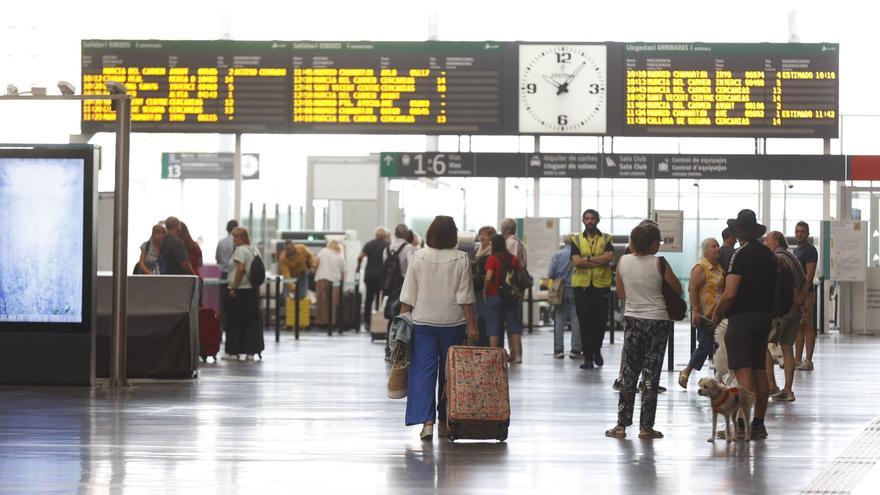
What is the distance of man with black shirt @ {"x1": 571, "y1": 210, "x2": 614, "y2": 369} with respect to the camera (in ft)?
49.6

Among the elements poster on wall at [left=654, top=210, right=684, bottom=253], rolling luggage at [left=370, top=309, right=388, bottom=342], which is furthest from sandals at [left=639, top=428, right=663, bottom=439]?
rolling luggage at [left=370, top=309, right=388, bottom=342]

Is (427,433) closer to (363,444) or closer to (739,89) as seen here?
(363,444)

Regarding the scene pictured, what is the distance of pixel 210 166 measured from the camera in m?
26.3

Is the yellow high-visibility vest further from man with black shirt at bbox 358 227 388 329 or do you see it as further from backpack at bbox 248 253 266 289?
man with black shirt at bbox 358 227 388 329

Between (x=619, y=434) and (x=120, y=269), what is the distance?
5072 mm

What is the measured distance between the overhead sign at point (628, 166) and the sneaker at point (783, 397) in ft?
28.5

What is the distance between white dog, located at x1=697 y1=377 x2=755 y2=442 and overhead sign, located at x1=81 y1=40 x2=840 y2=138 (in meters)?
11.0

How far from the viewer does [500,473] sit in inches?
302

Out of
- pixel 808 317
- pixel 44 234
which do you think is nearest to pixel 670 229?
pixel 808 317

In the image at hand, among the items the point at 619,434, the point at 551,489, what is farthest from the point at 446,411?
the point at 551,489

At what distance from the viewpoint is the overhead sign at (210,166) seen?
2611cm

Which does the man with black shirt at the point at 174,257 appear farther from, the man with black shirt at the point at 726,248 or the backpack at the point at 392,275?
the man with black shirt at the point at 726,248

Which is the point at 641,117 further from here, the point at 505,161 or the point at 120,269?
the point at 120,269

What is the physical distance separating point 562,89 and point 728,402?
37.5 ft
